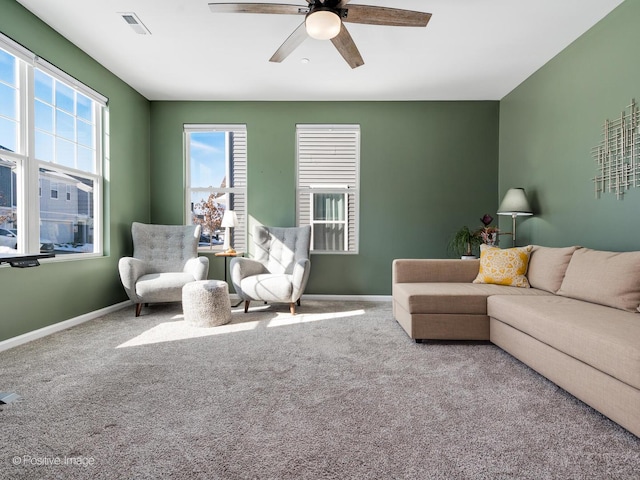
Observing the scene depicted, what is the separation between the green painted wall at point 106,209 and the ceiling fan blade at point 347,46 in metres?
2.52

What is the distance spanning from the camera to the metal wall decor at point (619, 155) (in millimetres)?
2618

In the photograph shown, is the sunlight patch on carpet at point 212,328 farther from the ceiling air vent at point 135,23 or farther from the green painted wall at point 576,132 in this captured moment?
the ceiling air vent at point 135,23

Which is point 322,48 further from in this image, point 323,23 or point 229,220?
point 229,220

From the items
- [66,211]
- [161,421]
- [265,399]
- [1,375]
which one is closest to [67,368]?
[1,375]

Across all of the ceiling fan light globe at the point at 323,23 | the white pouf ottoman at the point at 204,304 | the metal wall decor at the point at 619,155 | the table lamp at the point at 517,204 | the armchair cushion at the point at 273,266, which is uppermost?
the ceiling fan light globe at the point at 323,23

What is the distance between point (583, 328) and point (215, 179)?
174 inches

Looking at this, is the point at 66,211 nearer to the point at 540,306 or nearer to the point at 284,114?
the point at 284,114

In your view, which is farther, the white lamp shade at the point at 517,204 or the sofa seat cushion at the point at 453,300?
the white lamp shade at the point at 517,204

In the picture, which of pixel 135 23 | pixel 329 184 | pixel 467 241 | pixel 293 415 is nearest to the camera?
pixel 293 415

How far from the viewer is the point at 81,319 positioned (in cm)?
352

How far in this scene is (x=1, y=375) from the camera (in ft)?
7.18

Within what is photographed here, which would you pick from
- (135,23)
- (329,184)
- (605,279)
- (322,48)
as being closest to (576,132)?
(605,279)

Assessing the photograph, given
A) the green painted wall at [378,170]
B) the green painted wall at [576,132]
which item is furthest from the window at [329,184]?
the green painted wall at [576,132]

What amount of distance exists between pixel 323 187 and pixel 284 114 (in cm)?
112
